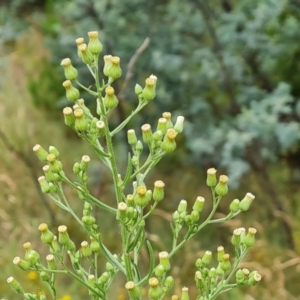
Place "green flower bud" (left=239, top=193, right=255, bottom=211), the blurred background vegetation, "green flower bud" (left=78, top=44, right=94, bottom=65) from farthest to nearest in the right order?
the blurred background vegetation → "green flower bud" (left=239, top=193, right=255, bottom=211) → "green flower bud" (left=78, top=44, right=94, bottom=65)

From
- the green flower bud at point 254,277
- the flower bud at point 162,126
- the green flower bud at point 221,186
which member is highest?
the flower bud at point 162,126

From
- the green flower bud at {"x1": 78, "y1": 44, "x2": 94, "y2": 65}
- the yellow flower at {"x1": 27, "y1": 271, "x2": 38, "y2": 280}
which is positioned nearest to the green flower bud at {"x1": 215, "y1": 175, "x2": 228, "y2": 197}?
the green flower bud at {"x1": 78, "y1": 44, "x2": 94, "y2": 65}

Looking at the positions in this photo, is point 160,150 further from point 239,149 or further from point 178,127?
point 239,149

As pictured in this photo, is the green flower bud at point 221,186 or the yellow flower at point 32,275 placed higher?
the green flower bud at point 221,186

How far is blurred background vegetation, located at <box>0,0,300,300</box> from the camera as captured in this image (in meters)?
3.17

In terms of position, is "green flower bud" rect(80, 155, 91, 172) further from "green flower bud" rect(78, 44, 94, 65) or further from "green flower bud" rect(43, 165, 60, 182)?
"green flower bud" rect(78, 44, 94, 65)

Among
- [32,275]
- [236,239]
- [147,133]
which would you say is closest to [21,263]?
[147,133]

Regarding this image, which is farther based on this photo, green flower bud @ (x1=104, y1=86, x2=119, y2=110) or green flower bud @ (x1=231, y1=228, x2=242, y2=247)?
green flower bud @ (x1=231, y1=228, x2=242, y2=247)

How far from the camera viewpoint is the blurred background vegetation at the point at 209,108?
3170mm

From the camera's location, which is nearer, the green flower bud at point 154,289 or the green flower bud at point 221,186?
the green flower bud at point 154,289

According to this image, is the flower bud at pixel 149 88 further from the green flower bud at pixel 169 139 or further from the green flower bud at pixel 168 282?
the green flower bud at pixel 168 282

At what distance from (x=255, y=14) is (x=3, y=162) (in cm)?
273

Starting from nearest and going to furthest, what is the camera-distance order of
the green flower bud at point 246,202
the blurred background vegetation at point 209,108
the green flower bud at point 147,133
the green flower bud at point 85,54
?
the green flower bud at point 85,54
the green flower bud at point 147,133
the green flower bud at point 246,202
the blurred background vegetation at point 209,108

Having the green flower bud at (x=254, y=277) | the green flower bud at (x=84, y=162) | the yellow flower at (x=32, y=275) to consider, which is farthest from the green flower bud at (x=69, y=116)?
the yellow flower at (x=32, y=275)
